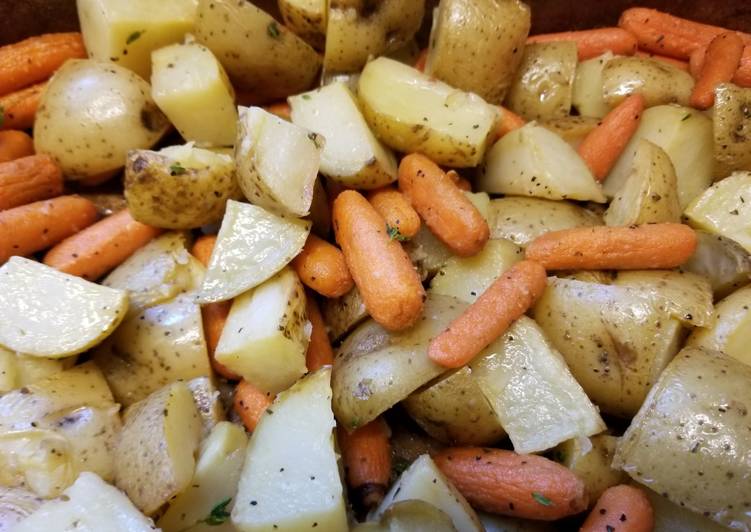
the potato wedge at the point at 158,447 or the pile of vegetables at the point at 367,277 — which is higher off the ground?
the pile of vegetables at the point at 367,277

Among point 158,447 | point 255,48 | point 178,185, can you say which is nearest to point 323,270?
point 178,185

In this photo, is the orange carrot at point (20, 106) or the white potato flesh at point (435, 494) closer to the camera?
the white potato flesh at point (435, 494)

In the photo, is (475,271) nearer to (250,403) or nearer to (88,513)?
(250,403)

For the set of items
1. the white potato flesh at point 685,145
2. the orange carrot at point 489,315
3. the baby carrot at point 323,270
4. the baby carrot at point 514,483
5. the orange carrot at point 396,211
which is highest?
the white potato flesh at point 685,145

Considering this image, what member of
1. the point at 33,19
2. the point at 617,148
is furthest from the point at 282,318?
the point at 33,19

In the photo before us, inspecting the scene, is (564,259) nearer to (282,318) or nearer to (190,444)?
(282,318)

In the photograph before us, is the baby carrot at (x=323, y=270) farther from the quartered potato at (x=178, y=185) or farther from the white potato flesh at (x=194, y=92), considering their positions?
the white potato flesh at (x=194, y=92)

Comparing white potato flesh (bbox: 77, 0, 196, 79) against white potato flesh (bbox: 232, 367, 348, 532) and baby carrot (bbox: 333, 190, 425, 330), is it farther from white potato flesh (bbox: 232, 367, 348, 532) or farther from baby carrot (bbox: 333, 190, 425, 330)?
white potato flesh (bbox: 232, 367, 348, 532)

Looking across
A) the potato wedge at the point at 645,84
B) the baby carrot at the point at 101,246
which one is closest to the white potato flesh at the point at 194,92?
the baby carrot at the point at 101,246
